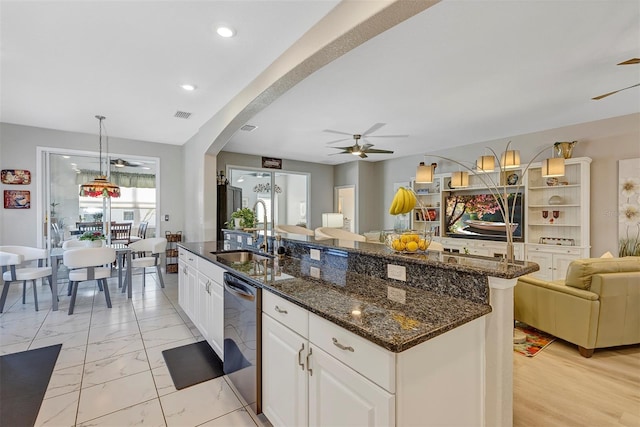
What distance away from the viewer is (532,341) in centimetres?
299

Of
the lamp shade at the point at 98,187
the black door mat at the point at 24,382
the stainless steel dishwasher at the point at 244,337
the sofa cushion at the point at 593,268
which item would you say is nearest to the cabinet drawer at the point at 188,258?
the stainless steel dishwasher at the point at 244,337

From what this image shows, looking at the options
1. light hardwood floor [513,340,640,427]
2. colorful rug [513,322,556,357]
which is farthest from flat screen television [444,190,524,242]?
light hardwood floor [513,340,640,427]

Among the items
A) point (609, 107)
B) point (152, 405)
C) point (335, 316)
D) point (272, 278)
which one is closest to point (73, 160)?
point (152, 405)

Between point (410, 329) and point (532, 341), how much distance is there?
279 centimetres

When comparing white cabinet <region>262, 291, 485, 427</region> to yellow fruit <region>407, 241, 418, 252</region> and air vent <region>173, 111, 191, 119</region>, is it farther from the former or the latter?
air vent <region>173, 111, 191, 119</region>

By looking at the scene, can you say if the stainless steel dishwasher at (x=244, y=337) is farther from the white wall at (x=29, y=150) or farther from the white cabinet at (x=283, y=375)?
the white wall at (x=29, y=150)

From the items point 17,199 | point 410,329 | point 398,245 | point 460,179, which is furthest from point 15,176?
point 460,179

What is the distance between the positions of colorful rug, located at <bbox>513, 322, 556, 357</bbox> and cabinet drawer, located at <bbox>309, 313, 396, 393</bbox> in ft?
8.13

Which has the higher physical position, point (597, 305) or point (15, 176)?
point (15, 176)

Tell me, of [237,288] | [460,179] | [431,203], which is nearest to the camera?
[237,288]

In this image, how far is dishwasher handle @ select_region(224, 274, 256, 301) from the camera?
1.83 meters

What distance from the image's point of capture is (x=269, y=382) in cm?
167

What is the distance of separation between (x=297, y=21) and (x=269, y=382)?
97.3 inches

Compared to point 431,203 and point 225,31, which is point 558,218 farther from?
point 225,31
